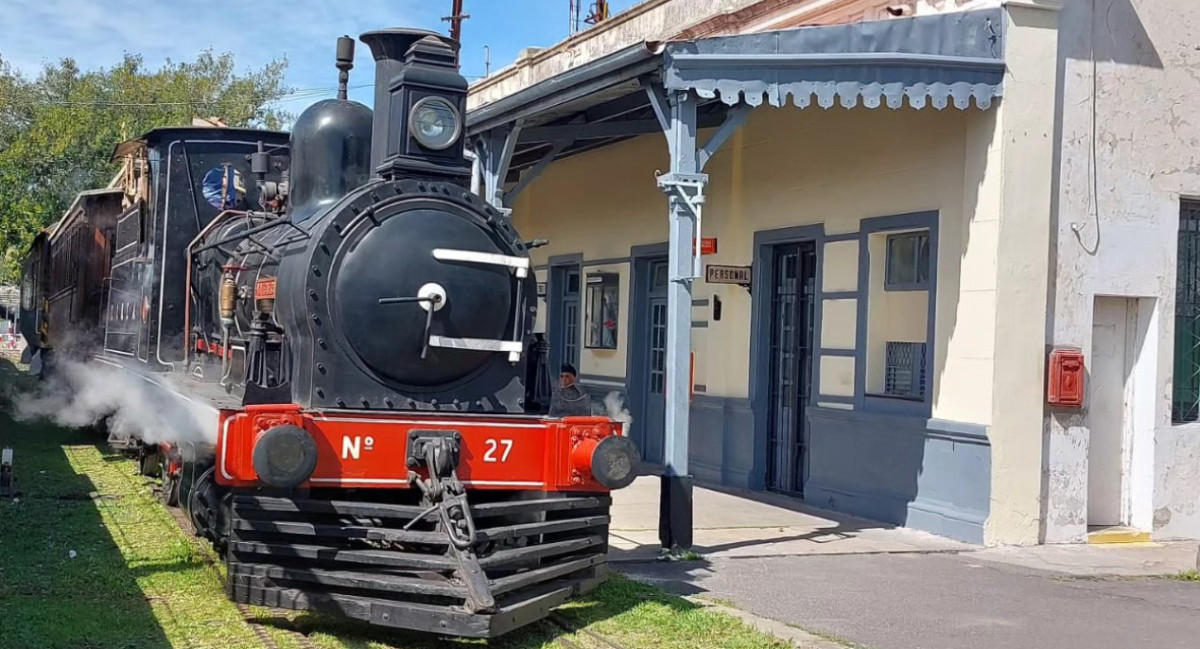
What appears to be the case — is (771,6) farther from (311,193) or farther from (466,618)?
(466,618)

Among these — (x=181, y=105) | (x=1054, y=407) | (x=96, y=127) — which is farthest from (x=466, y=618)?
(x=181, y=105)

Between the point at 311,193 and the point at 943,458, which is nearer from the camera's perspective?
the point at 311,193

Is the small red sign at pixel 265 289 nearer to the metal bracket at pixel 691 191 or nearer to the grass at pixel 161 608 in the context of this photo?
the grass at pixel 161 608

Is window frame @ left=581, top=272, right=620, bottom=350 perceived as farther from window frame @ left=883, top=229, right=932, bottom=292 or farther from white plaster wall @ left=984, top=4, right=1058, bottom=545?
white plaster wall @ left=984, top=4, right=1058, bottom=545

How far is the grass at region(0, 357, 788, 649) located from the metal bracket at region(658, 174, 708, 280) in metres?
2.27

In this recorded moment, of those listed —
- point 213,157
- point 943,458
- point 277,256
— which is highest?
point 213,157

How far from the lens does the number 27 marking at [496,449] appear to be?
584 cm

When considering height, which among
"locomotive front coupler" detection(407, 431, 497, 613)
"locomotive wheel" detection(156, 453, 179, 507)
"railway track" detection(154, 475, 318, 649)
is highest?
"locomotive front coupler" detection(407, 431, 497, 613)

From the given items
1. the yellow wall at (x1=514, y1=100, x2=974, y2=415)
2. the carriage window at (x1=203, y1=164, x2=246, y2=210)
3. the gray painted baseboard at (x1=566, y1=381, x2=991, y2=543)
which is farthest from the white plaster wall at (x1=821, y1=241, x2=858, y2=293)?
the carriage window at (x1=203, y1=164, x2=246, y2=210)

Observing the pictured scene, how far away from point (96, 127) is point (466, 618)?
3222cm

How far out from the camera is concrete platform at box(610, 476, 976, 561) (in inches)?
335

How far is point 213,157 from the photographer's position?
9039 millimetres

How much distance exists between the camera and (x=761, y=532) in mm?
9258

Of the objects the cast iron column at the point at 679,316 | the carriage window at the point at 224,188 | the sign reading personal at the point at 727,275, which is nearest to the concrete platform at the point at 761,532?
the cast iron column at the point at 679,316
